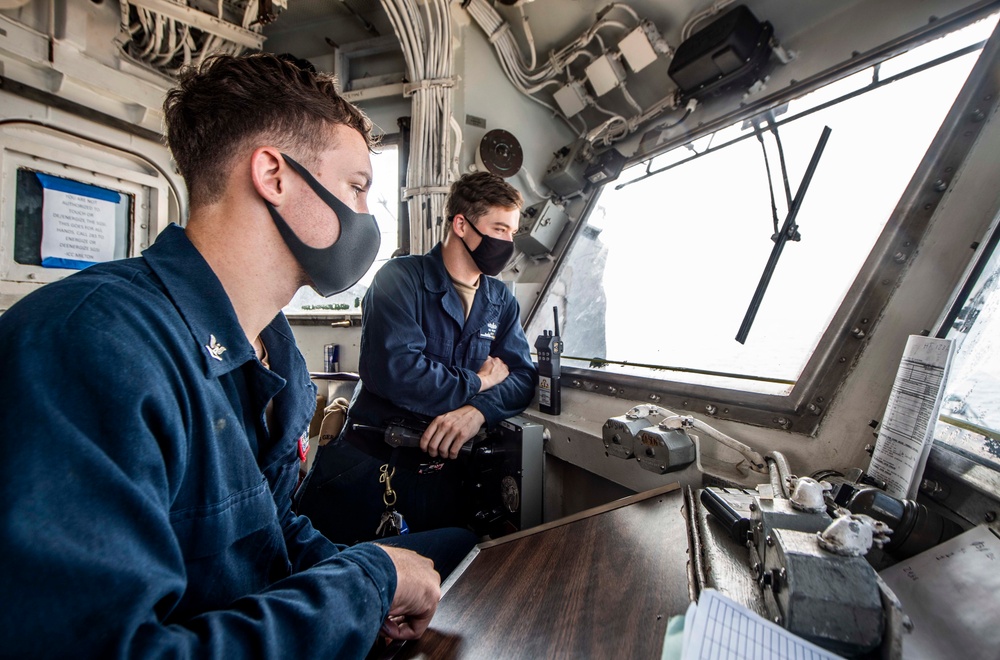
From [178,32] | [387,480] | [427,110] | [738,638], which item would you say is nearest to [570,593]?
[738,638]

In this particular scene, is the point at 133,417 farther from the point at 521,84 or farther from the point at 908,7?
the point at 521,84

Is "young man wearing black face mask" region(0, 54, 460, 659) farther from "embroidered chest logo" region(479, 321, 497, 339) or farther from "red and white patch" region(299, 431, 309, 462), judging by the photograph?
"embroidered chest logo" region(479, 321, 497, 339)

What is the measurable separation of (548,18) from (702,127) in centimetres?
115

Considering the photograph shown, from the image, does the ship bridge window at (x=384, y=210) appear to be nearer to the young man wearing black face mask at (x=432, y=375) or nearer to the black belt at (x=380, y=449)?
the young man wearing black face mask at (x=432, y=375)

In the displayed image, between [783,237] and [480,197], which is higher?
[480,197]

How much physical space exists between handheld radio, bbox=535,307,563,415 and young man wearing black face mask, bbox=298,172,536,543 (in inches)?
4.1

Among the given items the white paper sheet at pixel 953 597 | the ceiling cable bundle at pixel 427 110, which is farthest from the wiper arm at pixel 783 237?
the ceiling cable bundle at pixel 427 110

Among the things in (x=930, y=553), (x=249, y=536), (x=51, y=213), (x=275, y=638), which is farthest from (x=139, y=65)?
(x=930, y=553)

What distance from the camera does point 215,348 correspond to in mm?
657

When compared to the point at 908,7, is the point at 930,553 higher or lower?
lower

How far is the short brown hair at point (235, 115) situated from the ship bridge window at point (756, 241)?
127 centimetres

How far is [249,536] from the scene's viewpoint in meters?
0.70

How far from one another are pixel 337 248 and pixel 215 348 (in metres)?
0.29

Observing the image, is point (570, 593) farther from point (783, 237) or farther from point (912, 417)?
point (783, 237)
